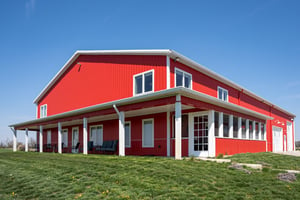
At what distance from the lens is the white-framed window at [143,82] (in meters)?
14.8

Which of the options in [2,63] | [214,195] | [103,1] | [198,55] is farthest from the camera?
[2,63]

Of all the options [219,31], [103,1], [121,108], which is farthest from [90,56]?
[219,31]

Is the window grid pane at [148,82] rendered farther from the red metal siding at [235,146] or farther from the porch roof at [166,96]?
the red metal siding at [235,146]

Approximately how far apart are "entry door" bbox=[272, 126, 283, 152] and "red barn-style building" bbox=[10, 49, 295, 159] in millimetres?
1762

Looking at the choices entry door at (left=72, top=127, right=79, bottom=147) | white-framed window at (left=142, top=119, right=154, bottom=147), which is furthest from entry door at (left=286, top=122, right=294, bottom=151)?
entry door at (left=72, top=127, right=79, bottom=147)

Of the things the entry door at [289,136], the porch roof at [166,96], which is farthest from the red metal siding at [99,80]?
the entry door at [289,136]

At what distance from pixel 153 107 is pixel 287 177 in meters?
6.74

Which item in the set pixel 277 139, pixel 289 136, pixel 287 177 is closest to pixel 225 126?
pixel 287 177

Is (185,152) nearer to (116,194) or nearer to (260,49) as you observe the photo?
(116,194)

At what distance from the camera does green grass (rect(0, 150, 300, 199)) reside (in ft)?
20.7

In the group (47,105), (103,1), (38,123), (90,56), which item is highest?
(103,1)

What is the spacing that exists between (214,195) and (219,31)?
12934 millimetres

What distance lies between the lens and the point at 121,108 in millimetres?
13867

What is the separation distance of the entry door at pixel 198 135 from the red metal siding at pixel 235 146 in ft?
2.20
